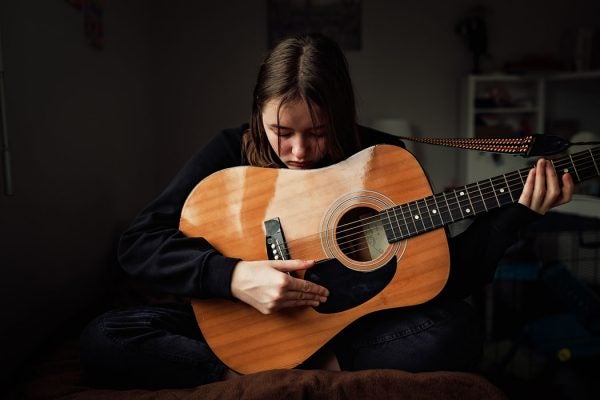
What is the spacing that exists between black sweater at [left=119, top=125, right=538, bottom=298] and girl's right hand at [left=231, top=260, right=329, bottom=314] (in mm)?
29

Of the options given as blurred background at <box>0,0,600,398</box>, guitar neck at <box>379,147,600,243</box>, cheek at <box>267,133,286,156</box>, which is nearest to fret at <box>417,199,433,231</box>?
guitar neck at <box>379,147,600,243</box>

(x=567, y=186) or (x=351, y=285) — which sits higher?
(x=567, y=186)

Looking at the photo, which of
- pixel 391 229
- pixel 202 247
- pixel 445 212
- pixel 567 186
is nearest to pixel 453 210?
pixel 445 212

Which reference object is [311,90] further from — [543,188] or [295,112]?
[543,188]

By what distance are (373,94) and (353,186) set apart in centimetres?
249

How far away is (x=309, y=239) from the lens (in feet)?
3.71

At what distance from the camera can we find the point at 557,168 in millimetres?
1096

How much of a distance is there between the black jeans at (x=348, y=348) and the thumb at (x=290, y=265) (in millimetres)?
178

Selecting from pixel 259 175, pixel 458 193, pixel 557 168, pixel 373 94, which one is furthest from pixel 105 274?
pixel 373 94

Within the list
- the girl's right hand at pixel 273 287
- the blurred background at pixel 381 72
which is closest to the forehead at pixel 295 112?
the girl's right hand at pixel 273 287

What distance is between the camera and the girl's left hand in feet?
3.51

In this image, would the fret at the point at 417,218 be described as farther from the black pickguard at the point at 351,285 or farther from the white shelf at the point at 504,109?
the white shelf at the point at 504,109

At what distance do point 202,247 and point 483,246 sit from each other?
678mm

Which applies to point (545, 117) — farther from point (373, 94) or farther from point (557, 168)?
point (557, 168)
